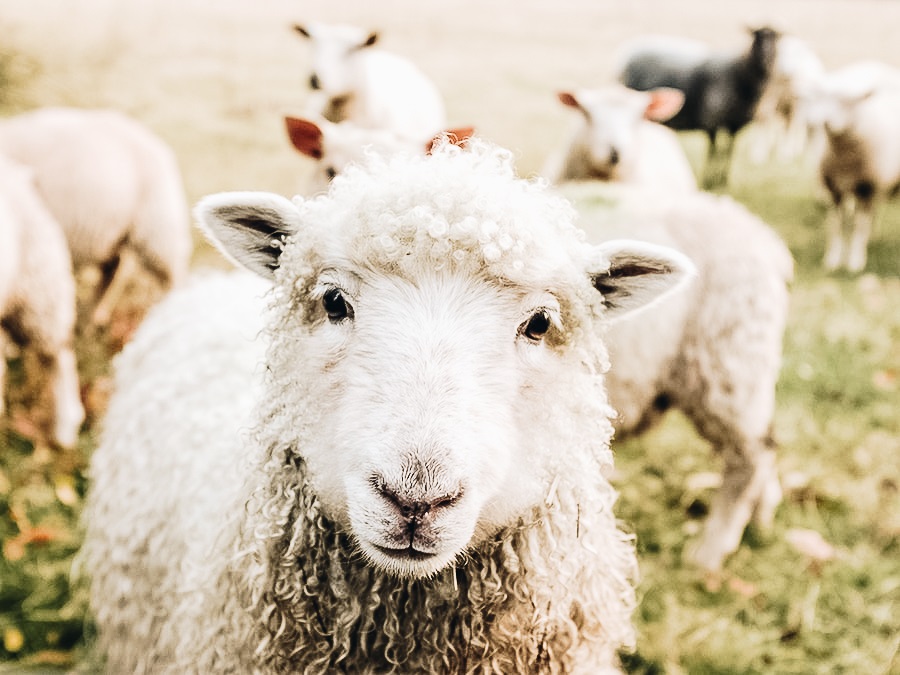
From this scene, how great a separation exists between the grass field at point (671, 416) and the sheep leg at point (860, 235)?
151 millimetres

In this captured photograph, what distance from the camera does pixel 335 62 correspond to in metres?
5.57

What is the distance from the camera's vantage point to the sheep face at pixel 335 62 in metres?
5.51

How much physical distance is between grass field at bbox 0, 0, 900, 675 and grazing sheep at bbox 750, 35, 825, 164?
1.36ft

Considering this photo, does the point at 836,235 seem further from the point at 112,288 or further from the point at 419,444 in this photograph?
the point at 419,444

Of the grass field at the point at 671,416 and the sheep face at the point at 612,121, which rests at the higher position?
the sheep face at the point at 612,121

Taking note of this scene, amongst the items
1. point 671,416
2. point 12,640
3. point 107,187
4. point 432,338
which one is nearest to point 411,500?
point 432,338

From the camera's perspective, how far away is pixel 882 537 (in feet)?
12.4

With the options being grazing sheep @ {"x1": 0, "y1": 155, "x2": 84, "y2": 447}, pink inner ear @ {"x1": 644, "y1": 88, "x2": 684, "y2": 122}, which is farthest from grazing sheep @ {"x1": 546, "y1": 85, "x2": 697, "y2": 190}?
grazing sheep @ {"x1": 0, "y1": 155, "x2": 84, "y2": 447}

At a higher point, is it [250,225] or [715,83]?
[250,225]

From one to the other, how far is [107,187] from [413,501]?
3.98 m

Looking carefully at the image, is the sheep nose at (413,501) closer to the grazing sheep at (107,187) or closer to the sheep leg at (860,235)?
the grazing sheep at (107,187)

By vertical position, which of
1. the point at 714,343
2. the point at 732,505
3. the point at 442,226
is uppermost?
the point at 442,226

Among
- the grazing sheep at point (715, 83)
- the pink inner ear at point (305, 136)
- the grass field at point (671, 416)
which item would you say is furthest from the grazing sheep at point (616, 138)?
the grazing sheep at point (715, 83)

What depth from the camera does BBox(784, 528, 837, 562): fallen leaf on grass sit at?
11.8 feet
